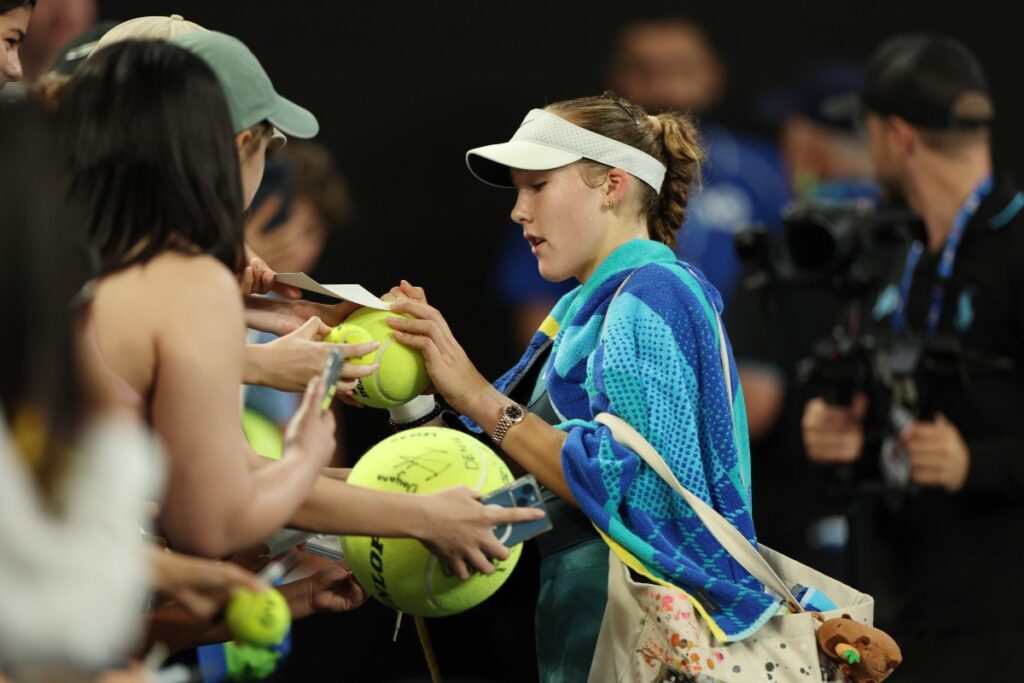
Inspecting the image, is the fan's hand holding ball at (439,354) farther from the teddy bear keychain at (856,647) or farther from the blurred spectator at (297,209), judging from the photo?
the blurred spectator at (297,209)

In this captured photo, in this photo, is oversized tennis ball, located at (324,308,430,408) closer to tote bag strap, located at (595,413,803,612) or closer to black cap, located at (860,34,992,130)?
tote bag strap, located at (595,413,803,612)

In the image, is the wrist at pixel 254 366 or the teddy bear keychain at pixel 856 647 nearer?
the wrist at pixel 254 366

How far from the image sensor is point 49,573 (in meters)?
1.54

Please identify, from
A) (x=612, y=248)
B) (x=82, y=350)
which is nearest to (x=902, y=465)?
(x=612, y=248)

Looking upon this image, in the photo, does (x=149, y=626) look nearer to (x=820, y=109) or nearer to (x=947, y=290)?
(x=947, y=290)

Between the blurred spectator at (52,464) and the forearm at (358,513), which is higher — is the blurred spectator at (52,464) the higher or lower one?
the higher one

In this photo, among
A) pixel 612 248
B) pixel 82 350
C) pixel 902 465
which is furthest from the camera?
pixel 902 465

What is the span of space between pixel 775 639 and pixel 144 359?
1.19 meters

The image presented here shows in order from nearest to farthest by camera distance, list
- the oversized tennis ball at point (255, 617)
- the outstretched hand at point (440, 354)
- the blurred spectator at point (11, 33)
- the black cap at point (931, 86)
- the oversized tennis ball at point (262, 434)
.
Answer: the oversized tennis ball at point (255, 617) < the outstretched hand at point (440, 354) < the blurred spectator at point (11, 33) < the oversized tennis ball at point (262, 434) < the black cap at point (931, 86)

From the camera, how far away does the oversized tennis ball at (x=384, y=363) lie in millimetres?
2498

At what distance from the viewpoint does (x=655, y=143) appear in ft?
9.37

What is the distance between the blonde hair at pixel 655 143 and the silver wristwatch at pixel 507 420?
517 mm

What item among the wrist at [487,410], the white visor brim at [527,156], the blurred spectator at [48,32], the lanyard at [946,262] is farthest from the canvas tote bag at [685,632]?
the blurred spectator at [48,32]

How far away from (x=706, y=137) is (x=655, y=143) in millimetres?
2124
